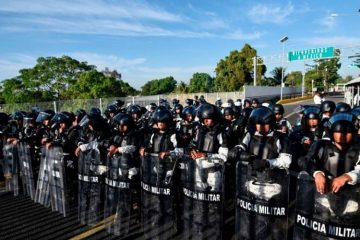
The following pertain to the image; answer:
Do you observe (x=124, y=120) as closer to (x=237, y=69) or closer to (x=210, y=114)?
(x=210, y=114)

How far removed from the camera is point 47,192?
6082mm

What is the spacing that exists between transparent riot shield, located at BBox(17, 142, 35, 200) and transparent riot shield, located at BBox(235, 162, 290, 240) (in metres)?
4.64

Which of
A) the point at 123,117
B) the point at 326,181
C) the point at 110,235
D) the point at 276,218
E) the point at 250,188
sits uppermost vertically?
the point at 123,117

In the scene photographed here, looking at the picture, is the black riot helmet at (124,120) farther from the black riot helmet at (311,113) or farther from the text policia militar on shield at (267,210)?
the black riot helmet at (311,113)

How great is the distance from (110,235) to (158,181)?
121cm

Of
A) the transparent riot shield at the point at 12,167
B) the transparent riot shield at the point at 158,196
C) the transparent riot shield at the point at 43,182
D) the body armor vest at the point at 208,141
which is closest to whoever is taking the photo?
the transparent riot shield at the point at 158,196

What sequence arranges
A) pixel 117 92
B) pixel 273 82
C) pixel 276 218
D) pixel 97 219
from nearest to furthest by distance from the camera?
pixel 276 218
pixel 97 219
pixel 117 92
pixel 273 82

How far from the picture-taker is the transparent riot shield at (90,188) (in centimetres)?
519

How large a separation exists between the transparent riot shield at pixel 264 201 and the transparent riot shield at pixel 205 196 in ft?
1.25

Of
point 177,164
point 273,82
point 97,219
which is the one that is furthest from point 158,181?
point 273,82

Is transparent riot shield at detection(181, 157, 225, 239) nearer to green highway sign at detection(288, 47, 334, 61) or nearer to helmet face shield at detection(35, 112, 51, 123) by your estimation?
helmet face shield at detection(35, 112, 51, 123)

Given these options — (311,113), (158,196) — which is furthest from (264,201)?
(311,113)

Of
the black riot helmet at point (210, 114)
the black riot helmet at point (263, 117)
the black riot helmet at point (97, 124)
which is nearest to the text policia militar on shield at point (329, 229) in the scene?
the black riot helmet at point (263, 117)

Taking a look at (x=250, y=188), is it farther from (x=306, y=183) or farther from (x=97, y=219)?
(x=97, y=219)
